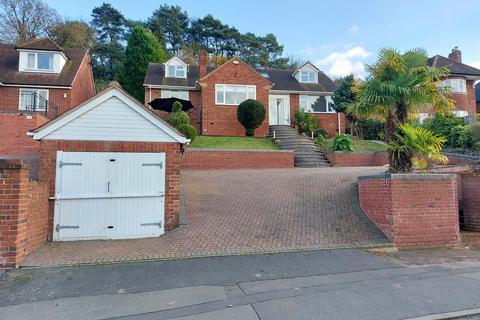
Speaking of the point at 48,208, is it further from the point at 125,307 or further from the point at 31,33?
the point at 31,33

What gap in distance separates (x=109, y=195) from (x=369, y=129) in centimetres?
2437

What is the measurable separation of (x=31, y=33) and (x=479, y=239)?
1735 inches

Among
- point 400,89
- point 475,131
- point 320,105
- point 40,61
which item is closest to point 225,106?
point 320,105

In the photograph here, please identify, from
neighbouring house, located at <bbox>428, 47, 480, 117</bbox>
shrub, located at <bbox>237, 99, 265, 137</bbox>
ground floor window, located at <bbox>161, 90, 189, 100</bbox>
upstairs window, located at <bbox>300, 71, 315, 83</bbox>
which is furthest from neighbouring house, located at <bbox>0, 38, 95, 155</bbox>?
neighbouring house, located at <bbox>428, 47, 480, 117</bbox>

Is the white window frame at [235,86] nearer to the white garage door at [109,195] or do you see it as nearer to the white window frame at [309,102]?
the white window frame at [309,102]

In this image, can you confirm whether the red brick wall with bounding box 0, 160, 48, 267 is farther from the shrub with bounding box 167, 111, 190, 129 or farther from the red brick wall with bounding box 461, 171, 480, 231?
the shrub with bounding box 167, 111, 190, 129

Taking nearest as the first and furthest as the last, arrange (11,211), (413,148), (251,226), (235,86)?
(11,211) < (413,148) < (251,226) < (235,86)

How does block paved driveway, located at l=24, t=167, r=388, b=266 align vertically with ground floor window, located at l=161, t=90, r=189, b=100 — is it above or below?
below

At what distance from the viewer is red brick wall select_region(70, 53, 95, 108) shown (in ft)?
81.9

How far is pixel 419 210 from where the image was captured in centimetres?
785

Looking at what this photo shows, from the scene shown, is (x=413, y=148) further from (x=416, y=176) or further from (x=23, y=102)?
(x=23, y=102)

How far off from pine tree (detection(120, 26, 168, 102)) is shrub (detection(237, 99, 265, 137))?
16.8 metres

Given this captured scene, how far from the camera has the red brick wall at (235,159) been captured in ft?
56.5

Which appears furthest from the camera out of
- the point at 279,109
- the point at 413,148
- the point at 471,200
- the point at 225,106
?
the point at 279,109
